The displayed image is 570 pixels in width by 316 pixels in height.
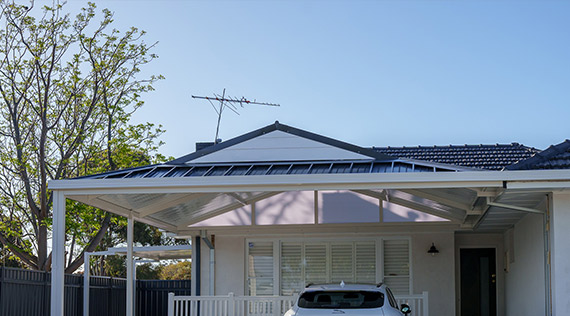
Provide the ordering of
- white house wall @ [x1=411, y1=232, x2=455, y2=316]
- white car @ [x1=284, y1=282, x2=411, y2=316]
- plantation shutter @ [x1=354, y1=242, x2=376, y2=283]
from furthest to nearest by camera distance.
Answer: plantation shutter @ [x1=354, y1=242, x2=376, y2=283] → white house wall @ [x1=411, y1=232, x2=455, y2=316] → white car @ [x1=284, y1=282, x2=411, y2=316]

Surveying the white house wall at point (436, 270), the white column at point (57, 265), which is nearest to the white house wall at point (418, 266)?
the white house wall at point (436, 270)

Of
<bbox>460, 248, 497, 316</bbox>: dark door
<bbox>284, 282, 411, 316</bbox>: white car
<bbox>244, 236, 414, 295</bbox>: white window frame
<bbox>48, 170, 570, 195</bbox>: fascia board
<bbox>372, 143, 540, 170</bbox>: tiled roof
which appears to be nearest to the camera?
<bbox>284, 282, 411, 316</bbox>: white car

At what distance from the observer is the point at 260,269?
18.2 m

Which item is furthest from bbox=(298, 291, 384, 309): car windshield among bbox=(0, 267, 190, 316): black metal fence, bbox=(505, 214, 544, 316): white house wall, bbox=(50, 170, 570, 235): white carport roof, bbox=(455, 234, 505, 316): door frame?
bbox=(455, 234, 505, 316): door frame

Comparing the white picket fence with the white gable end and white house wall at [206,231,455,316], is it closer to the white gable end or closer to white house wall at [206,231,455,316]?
white house wall at [206,231,455,316]

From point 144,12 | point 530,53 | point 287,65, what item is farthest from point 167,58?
point 530,53

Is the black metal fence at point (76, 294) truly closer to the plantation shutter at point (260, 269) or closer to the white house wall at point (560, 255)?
the plantation shutter at point (260, 269)

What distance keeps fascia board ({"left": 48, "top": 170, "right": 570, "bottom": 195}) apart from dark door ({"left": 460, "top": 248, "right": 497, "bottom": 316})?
340 inches

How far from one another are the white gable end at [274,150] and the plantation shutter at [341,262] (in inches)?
196

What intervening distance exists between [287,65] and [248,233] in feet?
27.1

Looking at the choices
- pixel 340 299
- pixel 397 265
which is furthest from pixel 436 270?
pixel 340 299

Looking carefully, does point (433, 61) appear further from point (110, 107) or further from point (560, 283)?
point (560, 283)

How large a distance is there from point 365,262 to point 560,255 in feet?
23.1

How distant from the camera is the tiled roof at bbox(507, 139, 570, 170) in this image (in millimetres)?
10953
